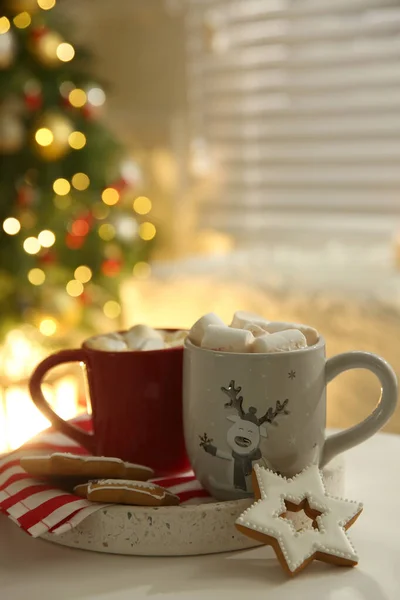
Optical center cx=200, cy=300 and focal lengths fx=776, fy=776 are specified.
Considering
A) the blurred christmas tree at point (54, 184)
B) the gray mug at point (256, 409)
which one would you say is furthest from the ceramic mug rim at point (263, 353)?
the blurred christmas tree at point (54, 184)

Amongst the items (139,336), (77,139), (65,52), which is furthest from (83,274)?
(139,336)

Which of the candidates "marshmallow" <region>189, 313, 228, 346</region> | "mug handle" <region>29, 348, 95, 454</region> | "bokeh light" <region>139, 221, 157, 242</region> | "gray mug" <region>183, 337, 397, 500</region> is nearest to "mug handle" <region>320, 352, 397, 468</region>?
"gray mug" <region>183, 337, 397, 500</region>

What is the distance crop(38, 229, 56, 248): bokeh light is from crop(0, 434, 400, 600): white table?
1.56m

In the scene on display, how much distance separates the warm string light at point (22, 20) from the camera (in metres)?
2.09

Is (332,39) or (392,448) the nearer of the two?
(392,448)

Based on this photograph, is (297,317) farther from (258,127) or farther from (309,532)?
(309,532)

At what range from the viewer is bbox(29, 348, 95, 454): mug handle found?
0.73 metres

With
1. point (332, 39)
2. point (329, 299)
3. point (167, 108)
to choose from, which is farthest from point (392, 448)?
point (167, 108)

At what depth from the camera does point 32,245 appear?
2146mm

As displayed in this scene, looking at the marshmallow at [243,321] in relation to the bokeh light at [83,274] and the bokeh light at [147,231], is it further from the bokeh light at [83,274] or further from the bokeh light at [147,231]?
the bokeh light at [147,231]

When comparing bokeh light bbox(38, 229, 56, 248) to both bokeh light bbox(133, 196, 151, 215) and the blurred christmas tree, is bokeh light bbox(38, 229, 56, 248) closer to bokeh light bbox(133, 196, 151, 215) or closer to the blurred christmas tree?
the blurred christmas tree

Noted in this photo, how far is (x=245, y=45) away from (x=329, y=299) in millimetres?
1023

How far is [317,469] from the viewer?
636mm

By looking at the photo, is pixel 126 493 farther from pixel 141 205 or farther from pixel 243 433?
pixel 141 205
